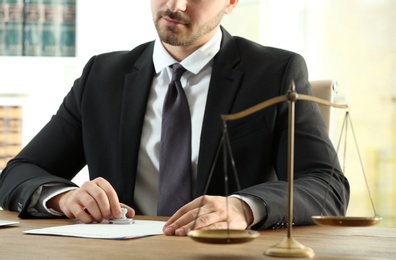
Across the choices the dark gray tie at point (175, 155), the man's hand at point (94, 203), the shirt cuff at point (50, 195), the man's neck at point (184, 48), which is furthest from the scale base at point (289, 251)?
the man's neck at point (184, 48)

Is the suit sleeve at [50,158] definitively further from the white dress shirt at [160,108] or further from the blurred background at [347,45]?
the blurred background at [347,45]

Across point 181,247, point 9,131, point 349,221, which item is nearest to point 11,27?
point 9,131

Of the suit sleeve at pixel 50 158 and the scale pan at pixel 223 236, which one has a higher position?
the suit sleeve at pixel 50 158

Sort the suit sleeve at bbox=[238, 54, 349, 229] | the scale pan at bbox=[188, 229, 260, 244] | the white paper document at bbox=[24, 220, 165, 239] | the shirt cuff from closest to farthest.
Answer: the scale pan at bbox=[188, 229, 260, 244] < the white paper document at bbox=[24, 220, 165, 239] < the suit sleeve at bbox=[238, 54, 349, 229] < the shirt cuff

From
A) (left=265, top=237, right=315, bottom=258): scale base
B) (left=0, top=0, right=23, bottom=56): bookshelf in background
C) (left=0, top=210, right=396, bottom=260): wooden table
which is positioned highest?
(left=0, top=0, right=23, bottom=56): bookshelf in background

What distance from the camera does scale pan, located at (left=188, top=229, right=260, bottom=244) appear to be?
1104 millimetres

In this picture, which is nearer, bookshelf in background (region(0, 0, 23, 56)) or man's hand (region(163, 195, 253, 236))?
man's hand (region(163, 195, 253, 236))

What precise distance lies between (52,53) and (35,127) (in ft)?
1.59

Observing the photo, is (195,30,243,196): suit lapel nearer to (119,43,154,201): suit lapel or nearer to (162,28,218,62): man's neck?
(162,28,218,62): man's neck

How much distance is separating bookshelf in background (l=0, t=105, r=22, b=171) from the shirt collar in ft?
9.23

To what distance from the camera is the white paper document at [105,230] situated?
146cm

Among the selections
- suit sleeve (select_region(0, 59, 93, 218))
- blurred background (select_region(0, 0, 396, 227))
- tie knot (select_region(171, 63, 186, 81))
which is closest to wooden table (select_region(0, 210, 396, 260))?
suit sleeve (select_region(0, 59, 93, 218))

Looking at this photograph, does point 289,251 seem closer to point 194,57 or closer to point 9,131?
point 194,57

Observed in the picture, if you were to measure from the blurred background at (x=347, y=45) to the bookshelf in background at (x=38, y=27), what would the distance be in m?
0.22
